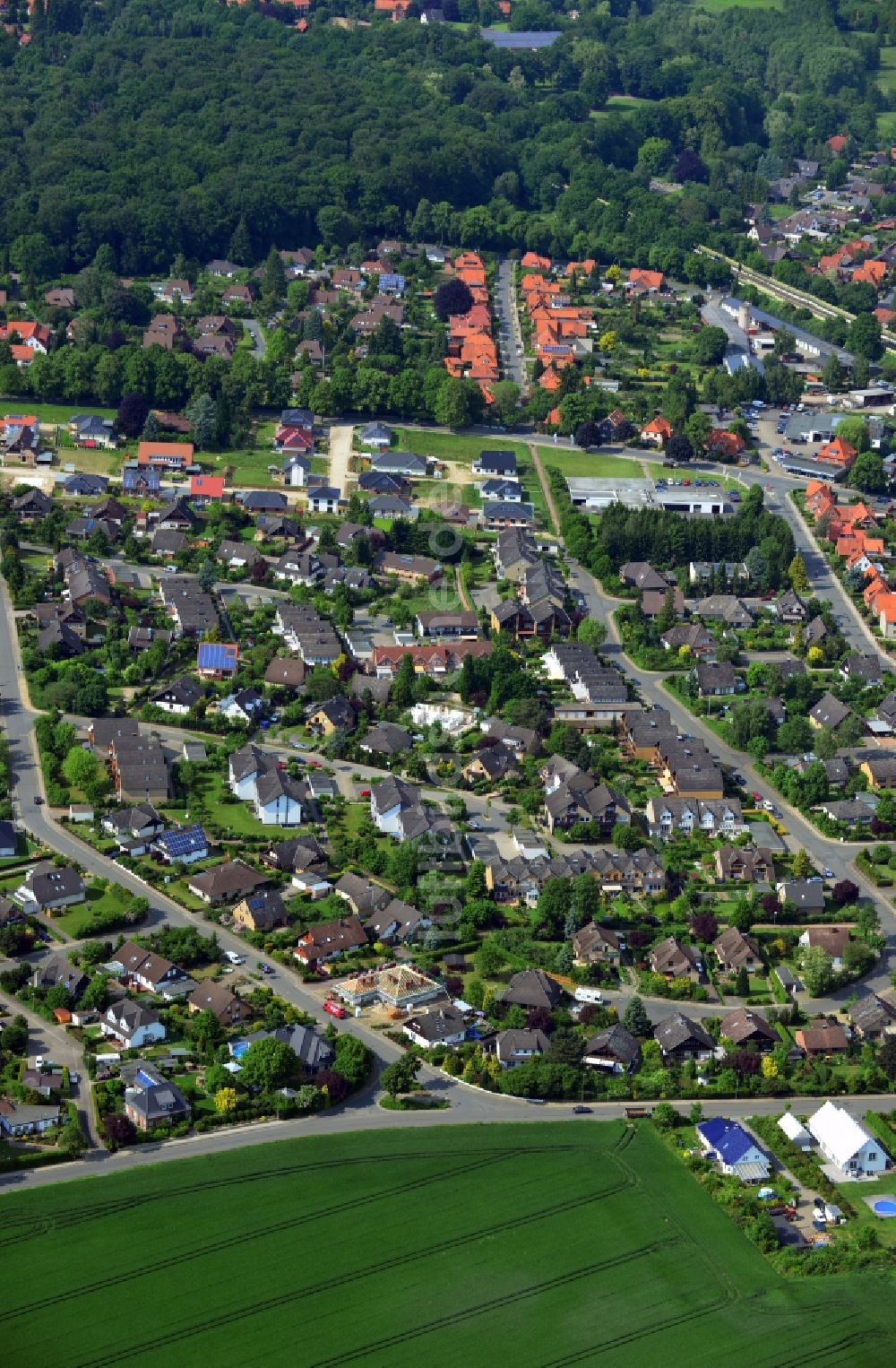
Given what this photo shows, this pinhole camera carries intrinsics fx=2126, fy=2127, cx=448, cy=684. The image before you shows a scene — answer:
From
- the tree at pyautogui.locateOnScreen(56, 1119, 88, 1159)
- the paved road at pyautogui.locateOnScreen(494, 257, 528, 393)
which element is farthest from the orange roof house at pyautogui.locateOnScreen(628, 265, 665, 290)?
the tree at pyautogui.locateOnScreen(56, 1119, 88, 1159)

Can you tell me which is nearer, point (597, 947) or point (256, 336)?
point (597, 947)

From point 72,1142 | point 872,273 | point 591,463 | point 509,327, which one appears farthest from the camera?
point 872,273

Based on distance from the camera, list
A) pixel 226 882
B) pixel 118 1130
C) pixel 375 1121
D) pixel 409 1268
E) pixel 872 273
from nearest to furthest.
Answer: pixel 409 1268 < pixel 118 1130 < pixel 375 1121 < pixel 226 882 < pixel 872 273

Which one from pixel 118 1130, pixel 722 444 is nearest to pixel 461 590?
pixel 722 444

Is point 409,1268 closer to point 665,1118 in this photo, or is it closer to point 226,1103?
point 226,1103

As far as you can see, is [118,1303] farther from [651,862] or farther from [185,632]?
[185,632]
